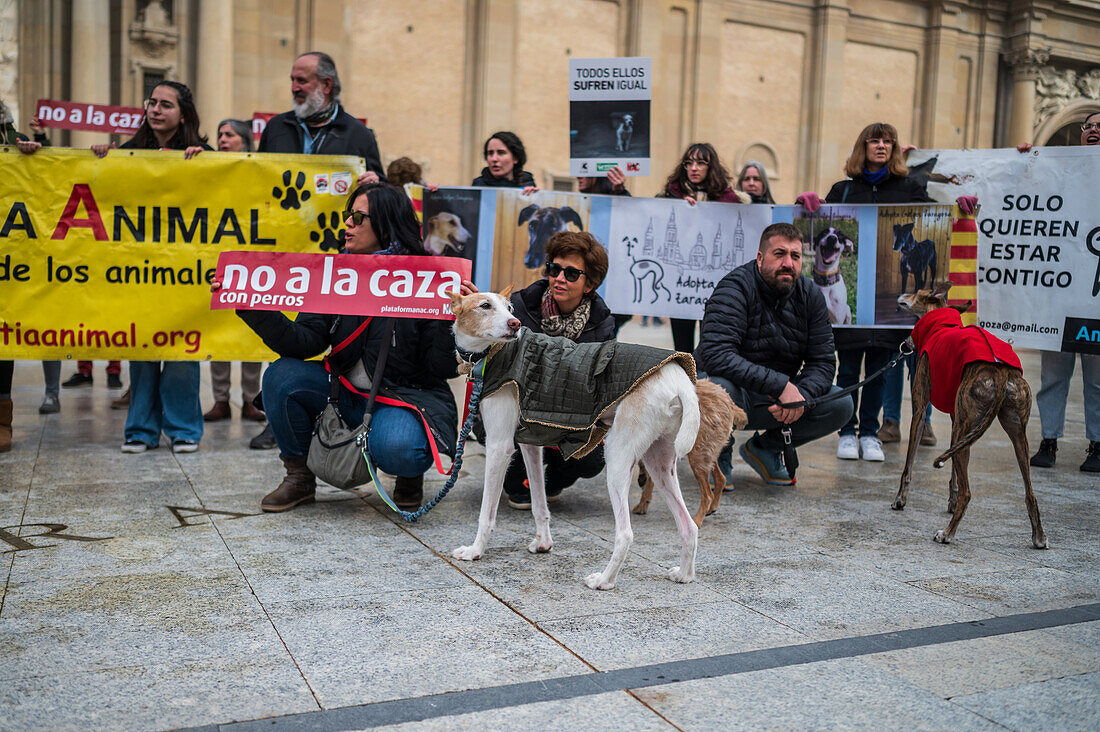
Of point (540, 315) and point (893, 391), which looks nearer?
point (540, 315)

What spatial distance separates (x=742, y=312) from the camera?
5.83 metres

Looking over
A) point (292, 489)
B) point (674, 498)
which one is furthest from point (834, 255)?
point (292, 489)

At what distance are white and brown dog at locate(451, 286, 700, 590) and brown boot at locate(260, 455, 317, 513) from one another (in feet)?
4.24

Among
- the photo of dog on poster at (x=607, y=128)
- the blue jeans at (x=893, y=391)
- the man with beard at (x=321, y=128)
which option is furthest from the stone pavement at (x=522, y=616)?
the photo of dog on poster at (x=607, y=128)

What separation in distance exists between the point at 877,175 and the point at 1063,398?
87.3 inches

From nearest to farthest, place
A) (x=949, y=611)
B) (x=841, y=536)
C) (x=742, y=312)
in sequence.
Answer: (x=949, y=611) < (x=841, y=536) < (x=742, y=312)

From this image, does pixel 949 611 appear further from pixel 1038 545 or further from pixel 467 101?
pixel 467 101

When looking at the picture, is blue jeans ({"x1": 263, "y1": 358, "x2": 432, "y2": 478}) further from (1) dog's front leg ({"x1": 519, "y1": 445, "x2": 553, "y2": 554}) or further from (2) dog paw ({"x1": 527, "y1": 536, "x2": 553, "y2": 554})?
(2) dog paw ({"x1": 527, "y1": 536, "x2": 553, "y2": 554})

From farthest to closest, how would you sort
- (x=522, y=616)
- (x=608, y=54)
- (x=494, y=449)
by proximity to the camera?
(x=608, y=54) → (x=494, y=449) → (x=522, y=616)

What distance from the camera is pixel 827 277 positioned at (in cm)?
754

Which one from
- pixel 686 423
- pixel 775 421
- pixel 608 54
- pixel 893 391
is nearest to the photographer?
pixel 686 423

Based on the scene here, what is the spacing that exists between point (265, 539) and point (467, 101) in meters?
20.8

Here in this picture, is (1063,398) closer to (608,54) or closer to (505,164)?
(505,164)

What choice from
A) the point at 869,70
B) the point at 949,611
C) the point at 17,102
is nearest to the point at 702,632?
the point at 949,611
